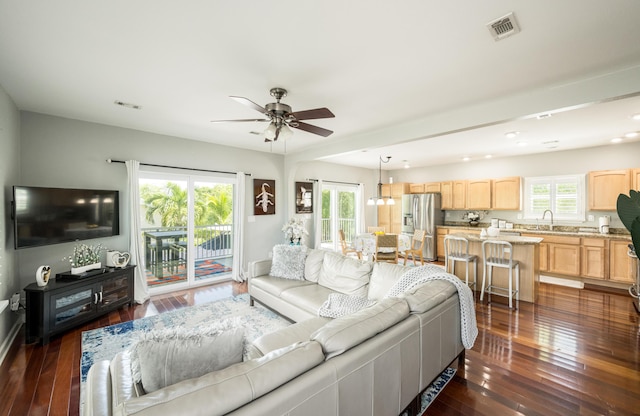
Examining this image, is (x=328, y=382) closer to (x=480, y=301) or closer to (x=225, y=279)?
(x=480, y=301)

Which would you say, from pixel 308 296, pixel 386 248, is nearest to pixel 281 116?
pixel 308 296

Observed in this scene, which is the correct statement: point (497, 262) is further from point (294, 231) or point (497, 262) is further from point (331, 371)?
point (331, 371)

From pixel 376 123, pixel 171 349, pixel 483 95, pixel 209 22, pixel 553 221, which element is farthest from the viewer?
pixel 553 221

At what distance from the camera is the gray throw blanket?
2377 mm

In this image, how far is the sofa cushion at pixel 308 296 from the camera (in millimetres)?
2859

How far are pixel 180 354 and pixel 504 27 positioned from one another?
2.67 m

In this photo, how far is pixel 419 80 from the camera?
254cm

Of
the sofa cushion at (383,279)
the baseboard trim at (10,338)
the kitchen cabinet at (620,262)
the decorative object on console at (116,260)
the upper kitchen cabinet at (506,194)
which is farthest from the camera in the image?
the upper kitchen cabinet at (506,194)

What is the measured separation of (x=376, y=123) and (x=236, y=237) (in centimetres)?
338

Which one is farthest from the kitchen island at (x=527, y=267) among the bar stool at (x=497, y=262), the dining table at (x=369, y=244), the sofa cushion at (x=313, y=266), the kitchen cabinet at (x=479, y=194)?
the sofa cushion at (x=313, y=266)

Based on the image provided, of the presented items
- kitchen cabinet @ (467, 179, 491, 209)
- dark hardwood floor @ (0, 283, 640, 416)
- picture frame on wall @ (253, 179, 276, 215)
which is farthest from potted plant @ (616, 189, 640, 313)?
picture frame on wall @ (253, 179, 276, 215)

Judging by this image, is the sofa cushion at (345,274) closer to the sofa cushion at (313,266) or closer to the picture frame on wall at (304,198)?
the sofa cushion at (313,266)

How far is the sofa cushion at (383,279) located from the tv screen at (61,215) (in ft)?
12.1

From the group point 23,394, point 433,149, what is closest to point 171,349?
point 23,394
